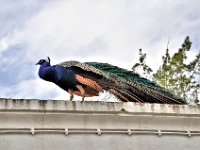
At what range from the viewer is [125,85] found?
7707 mm

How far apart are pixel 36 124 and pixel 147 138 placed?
5.52 feet

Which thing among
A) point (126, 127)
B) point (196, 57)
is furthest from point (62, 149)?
point (196, 57)

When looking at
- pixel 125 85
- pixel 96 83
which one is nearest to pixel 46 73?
pixel 96 83

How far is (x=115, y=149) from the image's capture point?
6.77 m

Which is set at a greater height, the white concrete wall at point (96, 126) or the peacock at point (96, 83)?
the peacock at point (96, 83)

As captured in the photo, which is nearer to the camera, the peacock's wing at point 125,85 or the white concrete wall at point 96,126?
the white concrete wall at point 96,126

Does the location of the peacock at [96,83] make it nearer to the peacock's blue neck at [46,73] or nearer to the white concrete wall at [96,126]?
the peacock's blue neck at [46,73]

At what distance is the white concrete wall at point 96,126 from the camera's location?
635cm

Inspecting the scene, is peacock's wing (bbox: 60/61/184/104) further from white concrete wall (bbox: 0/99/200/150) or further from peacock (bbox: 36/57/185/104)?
white concrete wall (bbox: 0/99/200/150)

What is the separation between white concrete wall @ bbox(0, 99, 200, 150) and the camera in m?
6.35

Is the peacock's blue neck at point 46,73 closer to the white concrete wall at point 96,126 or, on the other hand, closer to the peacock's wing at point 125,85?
the peacock's wing at point 125,85

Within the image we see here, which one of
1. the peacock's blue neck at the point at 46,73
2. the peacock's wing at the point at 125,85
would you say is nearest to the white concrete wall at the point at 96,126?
the peacock's wing at the point at 125,85

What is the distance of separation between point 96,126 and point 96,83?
1.09 metres

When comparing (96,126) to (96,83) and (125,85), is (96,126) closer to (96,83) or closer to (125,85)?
(96,83)
